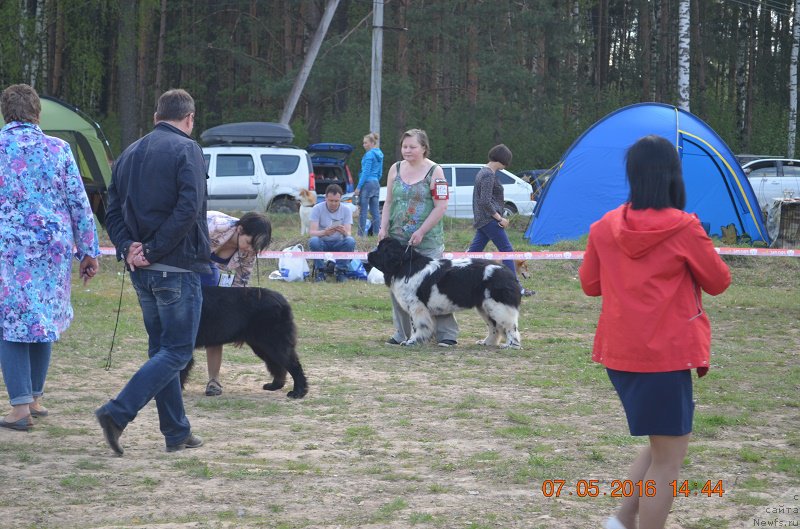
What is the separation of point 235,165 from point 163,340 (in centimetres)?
1458

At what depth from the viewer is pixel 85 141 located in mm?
15867

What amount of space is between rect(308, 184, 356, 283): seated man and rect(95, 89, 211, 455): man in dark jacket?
7.33 meters

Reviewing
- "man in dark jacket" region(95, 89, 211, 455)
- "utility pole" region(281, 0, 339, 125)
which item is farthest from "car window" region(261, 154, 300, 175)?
"man in dark jacket" region(95, 89, 211, 455)

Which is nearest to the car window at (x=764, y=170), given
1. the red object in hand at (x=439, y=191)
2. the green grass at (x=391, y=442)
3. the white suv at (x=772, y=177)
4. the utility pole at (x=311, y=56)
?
the white suv at (x=772, y=177)

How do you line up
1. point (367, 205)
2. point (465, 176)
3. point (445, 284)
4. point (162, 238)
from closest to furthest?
point (162, 238), point (445, 284), point (367, 205), point (465, 176)

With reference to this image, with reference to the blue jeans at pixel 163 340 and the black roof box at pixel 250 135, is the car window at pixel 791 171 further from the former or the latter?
the blue jeans at pixel 163 340

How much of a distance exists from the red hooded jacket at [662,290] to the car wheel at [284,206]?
598 inches

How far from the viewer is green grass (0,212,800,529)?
378cm

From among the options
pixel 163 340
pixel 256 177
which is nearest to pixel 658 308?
pixel 163 340

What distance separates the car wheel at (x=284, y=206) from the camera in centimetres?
1818

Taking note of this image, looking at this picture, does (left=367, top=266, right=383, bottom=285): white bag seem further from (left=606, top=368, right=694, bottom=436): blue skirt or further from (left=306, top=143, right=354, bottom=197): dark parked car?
(left=606, top=368, right=694, bottom=436): blue skirt

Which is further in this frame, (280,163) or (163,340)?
(280,163)

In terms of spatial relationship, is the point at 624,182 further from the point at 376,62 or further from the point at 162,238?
the point at 162,238

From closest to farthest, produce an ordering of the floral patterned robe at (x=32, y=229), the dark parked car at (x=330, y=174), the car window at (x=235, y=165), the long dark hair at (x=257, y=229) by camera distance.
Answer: the floral patterned robe at (x=32, y=229)
the long dark hair at (x=257, y=229)
the car window at (x=235, y=165)
the dark parked car at (x=330, y=174)
